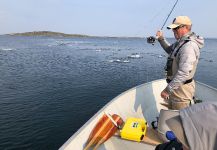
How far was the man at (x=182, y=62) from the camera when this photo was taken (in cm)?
444

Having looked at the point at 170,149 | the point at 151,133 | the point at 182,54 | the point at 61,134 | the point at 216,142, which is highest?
the point at 182,54

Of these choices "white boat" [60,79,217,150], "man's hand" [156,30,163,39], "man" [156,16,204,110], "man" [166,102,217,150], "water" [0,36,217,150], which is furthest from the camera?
"water" [0,36,217,150]

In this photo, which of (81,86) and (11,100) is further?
(81,86)

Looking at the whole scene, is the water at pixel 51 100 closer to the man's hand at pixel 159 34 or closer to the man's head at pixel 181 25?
the man's hand at pixel 159 34

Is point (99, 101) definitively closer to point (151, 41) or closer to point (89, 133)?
point (151, 41)

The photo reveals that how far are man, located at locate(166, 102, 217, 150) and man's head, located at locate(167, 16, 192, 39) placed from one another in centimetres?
327

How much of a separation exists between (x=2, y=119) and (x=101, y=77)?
11351 mm

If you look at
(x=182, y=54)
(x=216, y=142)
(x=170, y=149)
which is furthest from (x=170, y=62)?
(x=216, y=142)

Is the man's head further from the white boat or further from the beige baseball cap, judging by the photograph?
the white boat

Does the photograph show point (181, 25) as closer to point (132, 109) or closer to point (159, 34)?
point (159, 34)

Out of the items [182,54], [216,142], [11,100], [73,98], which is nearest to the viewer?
[216,142]

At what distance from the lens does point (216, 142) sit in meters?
1.43

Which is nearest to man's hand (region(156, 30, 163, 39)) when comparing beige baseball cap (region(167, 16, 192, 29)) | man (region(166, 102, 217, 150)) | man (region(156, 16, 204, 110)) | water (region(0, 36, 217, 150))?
man (region(156, 16, 204, 110))

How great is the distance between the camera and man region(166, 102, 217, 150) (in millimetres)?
1431
